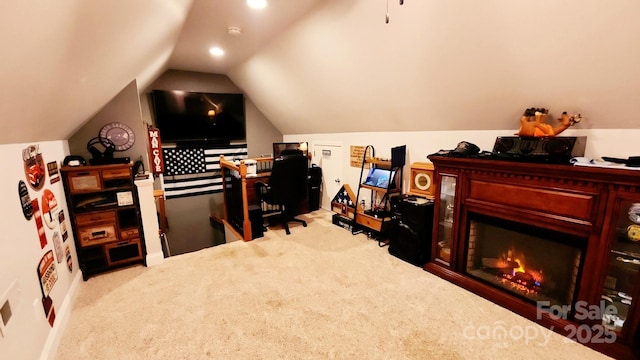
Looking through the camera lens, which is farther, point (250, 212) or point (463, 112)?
point (250, 212)

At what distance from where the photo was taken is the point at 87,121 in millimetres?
2805

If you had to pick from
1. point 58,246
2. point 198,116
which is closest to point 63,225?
point 58,246

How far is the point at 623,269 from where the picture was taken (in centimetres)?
163

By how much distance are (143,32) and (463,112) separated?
8.90 feet

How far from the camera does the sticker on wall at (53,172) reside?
2.10 metres

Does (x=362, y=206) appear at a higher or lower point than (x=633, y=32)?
lower

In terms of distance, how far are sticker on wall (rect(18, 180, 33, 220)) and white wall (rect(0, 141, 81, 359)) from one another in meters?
0.03

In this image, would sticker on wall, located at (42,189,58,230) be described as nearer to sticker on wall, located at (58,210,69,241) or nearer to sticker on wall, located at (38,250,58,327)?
sticker on wall, located at (58,210,69,241)

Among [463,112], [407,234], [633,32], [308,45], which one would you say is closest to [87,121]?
[308,45]

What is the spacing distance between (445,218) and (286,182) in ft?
6.26

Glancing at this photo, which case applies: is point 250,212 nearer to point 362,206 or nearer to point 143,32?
point 362,206

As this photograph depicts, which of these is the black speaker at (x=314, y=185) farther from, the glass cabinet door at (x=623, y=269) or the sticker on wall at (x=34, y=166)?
the glass cabinet door at (x=623, y=269)

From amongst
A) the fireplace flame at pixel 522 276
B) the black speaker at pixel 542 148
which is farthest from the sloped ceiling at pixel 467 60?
the fireplace flame at pixel 522 276

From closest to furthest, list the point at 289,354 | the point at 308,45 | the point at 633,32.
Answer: the point at 633,32 < the point at 289,354 < the point at 308,45
